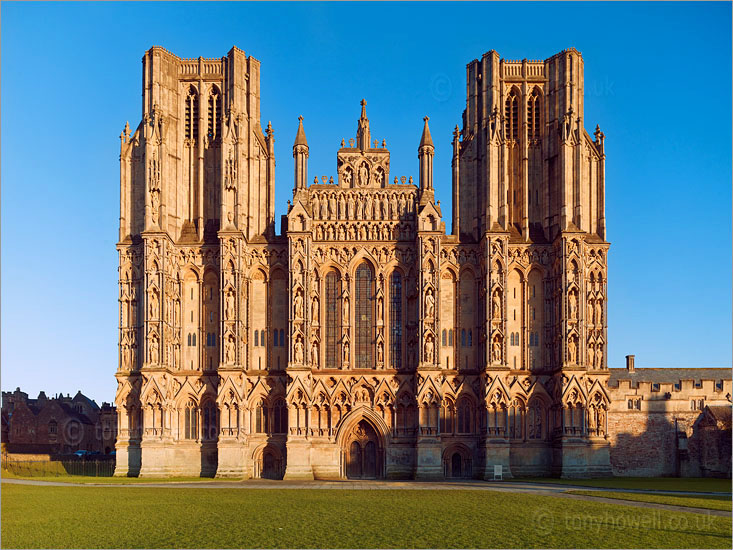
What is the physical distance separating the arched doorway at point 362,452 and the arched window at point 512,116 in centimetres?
2647

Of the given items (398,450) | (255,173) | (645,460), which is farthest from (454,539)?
(255,173)

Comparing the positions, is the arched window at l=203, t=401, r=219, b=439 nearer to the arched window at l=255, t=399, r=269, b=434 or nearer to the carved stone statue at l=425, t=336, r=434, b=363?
the arched window at l=255, t=399, r=269, b=434

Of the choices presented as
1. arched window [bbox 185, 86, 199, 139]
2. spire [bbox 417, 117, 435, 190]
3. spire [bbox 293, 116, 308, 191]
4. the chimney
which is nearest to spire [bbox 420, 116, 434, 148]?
spire [bbox 417, 117, 435, 190]

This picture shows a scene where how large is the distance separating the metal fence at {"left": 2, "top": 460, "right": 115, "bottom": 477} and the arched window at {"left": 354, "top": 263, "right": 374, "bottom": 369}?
70.5 feet

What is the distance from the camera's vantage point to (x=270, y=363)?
224 ft

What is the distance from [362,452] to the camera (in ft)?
222

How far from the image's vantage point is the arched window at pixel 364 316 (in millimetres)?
68562

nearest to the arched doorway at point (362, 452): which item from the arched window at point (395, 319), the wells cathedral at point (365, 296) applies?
the wells cathedral at point (365, 296)

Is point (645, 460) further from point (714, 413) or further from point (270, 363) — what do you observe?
point (270, 363)

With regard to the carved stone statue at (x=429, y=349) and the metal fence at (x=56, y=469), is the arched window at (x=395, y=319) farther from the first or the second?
the metal fence at (x=56, y=469)

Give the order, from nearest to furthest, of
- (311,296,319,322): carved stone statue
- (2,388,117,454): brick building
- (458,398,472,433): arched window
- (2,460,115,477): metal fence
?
(458,398,472,433): arched window
(311,296,319,322): carved stone statue
(2,460,115,477): metal fence
(2,388,117,454): brick building

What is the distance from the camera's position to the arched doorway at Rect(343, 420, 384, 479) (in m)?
67.3

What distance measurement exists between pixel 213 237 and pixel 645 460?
124 ft

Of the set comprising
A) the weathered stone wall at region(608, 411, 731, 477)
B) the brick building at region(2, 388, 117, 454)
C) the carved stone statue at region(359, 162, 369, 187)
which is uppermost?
the carved stone statue at region(359, 162, 369, 187)
